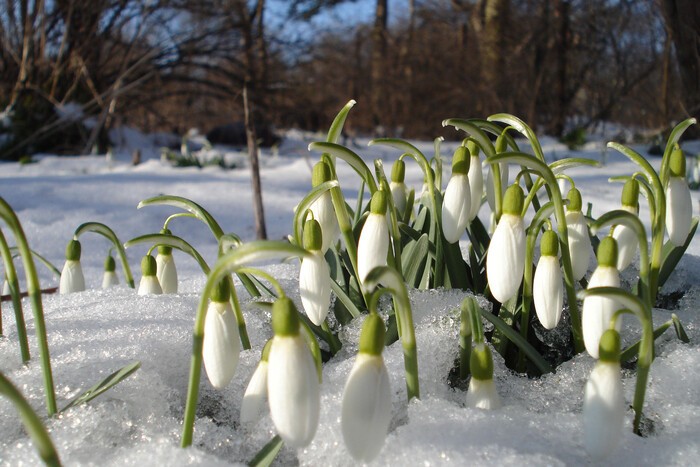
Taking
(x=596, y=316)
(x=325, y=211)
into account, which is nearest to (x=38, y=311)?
(x=325, y=211)

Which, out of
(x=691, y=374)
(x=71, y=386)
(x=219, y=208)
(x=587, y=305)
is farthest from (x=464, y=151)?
(x=219, y=208)

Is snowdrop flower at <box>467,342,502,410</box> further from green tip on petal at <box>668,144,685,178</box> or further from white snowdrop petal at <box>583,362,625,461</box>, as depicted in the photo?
green tip on petal at <box>668,144,685,178</box>

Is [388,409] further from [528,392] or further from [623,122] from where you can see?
[623,122]

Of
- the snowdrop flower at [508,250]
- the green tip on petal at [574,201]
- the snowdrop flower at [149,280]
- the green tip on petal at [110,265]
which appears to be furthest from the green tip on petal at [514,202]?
the green tip on petal at [110,265]

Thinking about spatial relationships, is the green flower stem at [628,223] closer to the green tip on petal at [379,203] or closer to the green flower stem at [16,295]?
the green tip on petal at [379,203]

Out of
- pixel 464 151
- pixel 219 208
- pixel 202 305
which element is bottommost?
pixel 219 208

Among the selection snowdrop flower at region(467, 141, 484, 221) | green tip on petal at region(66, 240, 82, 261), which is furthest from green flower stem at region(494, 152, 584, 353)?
green tip on petal at region(66, 240, 82, 261)

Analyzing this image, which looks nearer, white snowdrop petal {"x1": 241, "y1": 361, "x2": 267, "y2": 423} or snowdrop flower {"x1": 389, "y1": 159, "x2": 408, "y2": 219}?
white snowdrop petal {"x1": 241, "y1": 361, "x2": 267, "y2": 423}
